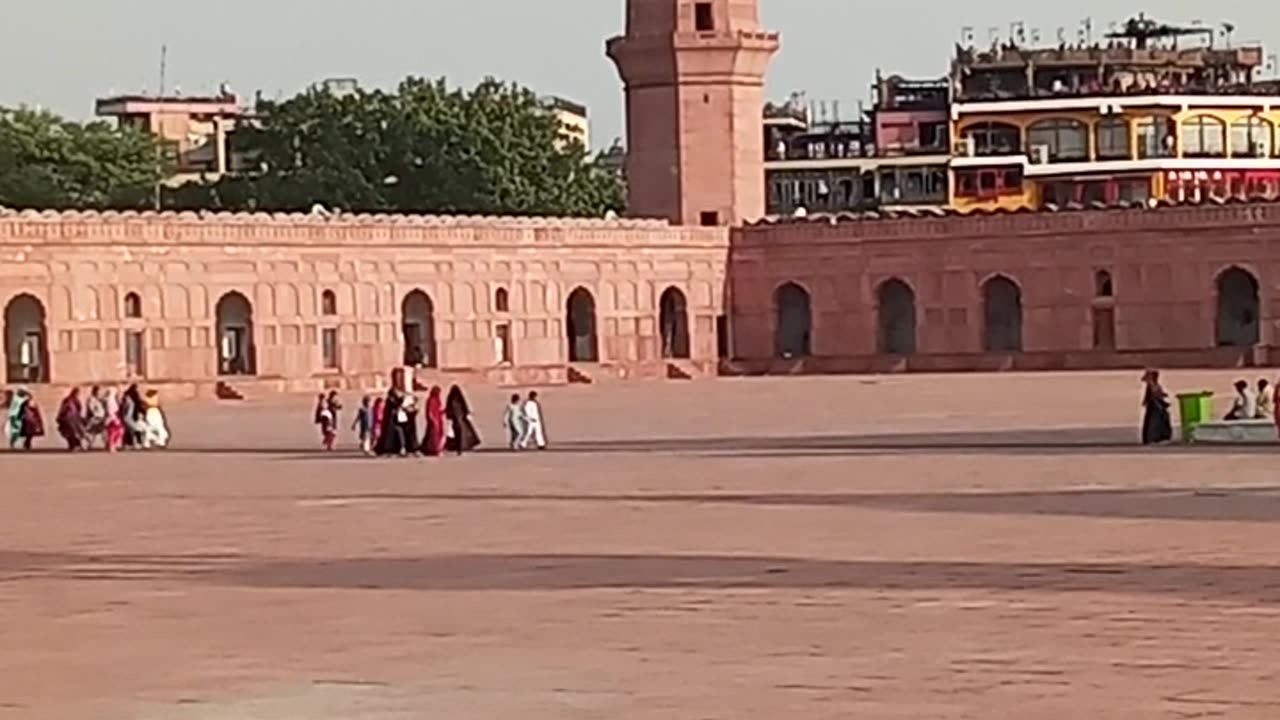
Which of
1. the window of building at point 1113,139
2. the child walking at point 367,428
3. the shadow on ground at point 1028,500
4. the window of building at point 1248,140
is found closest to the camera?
the shadow on ground at point 1028,500

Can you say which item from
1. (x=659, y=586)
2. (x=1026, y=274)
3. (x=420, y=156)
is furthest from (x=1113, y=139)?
(x=659, y=586)

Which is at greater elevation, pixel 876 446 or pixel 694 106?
pixel 694 106

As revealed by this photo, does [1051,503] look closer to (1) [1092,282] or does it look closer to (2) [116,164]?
(1) [1092,282]

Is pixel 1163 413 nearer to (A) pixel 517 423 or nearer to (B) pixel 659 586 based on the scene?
(A) pixel 517 423

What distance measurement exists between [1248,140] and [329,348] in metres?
35.1

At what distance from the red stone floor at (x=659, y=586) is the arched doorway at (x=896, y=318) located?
28804 millimetres

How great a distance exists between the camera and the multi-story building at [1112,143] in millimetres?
73125

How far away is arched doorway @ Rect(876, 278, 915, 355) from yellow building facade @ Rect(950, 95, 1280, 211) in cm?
1771

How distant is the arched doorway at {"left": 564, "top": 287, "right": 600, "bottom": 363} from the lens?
53844 millimetres

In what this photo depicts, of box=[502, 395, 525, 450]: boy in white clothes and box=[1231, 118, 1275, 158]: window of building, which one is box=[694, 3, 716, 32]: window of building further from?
box=[502, 395, 525, 450]: boy in white clothes

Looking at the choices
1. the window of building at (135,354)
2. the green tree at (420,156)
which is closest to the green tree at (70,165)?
the green tree at (420,156)

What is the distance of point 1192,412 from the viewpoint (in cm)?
2583

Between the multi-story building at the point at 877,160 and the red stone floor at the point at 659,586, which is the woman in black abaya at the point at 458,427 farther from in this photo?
the multi-story building at the point at 877,160

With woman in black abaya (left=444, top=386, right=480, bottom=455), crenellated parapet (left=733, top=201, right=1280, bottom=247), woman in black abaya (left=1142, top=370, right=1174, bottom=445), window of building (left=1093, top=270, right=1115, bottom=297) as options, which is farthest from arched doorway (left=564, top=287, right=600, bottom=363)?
woman in black abaya (left=1142, top=370, right=1174, bottom=445)
